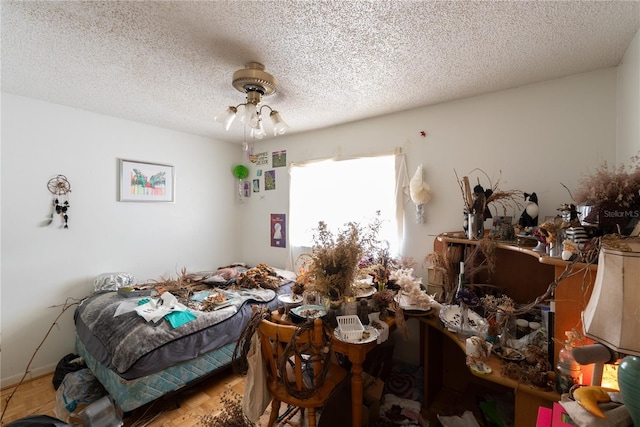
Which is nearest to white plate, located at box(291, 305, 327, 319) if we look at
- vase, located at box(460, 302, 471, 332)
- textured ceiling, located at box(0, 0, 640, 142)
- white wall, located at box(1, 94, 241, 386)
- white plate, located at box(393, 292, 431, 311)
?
white plate, located at box(393, 292, 431, 311)

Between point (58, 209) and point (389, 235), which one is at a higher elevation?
point (58, 209)

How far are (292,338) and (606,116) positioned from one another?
2295 millimetres

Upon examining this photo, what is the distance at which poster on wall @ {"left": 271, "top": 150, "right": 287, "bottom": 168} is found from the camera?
3.29m

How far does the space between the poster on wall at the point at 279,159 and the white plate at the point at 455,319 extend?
2.39 metres

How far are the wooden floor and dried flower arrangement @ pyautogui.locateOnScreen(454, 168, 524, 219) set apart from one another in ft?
7.26

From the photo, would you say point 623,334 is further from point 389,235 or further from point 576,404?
point 389,235

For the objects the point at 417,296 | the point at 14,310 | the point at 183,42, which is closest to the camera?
the point at 183,42

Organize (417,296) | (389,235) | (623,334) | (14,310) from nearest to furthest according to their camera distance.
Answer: (623,334) → (417,296) → (14,310) → (389,235)

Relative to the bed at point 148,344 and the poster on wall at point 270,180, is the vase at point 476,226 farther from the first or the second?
the poster on wall at point 270,180

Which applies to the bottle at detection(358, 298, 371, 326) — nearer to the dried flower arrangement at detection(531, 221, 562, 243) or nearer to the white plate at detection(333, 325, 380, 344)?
the white plate at detection(333, 325, 380, 344)

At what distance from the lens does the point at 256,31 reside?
131 cm

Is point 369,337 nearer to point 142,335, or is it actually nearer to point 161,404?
point 142,335

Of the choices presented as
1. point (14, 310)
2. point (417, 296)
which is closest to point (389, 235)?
point (417, 296)

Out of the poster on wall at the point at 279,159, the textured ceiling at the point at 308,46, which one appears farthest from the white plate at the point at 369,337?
the poster on wall at the point at 279,159
